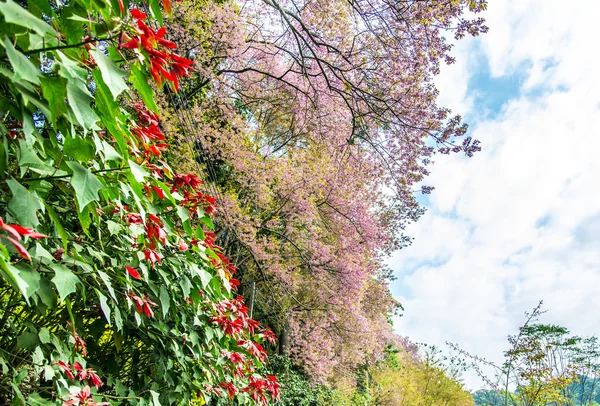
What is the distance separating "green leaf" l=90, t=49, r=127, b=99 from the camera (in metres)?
0.79

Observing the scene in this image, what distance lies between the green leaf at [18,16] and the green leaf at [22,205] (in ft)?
1.23

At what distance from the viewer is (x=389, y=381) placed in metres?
Answer: 12.5

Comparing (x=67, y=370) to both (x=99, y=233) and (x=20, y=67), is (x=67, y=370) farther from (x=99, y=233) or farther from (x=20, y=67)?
(x=20, y=67)

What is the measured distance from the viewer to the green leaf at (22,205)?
0.91 m

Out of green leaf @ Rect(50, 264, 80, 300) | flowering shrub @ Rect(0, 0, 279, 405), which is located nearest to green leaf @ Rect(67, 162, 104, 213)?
flowering shrub @ Rect(0, 0, 279, 405)

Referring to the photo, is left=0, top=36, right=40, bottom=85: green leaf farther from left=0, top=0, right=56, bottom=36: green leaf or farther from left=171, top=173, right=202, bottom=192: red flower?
left=171, top=173, right=202, bottom=192: red flower

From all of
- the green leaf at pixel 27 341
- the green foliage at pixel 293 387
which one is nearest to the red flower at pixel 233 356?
the green leaf at pixel 27 341

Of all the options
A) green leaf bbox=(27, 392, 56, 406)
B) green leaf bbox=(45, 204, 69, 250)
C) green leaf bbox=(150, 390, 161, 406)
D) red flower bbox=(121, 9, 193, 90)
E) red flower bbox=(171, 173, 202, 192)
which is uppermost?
red flower bbox=(171, 173, 202, 192)

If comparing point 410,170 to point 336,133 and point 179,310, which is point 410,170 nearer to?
point 336,133

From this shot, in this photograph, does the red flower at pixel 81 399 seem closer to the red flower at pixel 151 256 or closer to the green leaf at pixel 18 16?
the red flower at pixel 151 256

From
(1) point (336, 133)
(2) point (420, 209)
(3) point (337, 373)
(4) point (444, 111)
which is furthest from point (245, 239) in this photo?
(3) point (337, 373)

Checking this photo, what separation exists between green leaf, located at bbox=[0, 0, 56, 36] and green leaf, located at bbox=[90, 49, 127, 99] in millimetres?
96

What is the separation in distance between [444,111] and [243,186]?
4184mm

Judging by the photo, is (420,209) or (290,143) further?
(290,143)
